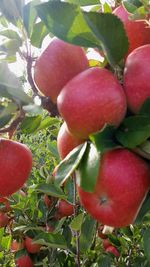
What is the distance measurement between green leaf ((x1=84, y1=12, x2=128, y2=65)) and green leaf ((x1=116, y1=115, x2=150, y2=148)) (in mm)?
101

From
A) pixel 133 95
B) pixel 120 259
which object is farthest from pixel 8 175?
pixel 120 259

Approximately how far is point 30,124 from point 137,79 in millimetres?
270

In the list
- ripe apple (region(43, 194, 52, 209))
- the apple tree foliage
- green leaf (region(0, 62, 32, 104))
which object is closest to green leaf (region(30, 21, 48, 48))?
the apple tree foliage

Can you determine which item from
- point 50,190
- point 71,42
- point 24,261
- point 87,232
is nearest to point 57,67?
point 71,42

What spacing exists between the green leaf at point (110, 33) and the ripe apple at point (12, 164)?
0.88 feet

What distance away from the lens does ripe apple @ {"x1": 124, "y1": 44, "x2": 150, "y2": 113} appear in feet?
2.08

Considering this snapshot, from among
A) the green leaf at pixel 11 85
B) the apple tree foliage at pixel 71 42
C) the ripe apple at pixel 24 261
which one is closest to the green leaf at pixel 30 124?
the apple tree foliage at pixel 71 42

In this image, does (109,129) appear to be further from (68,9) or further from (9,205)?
(9,205)

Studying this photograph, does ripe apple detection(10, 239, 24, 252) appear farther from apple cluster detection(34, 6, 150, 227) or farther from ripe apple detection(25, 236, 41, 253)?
apple cluster detection(34, 6, 150, 227)

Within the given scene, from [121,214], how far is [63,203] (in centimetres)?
91

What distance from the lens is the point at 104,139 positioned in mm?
601

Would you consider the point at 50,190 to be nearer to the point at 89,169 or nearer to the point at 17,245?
the point at 89,169

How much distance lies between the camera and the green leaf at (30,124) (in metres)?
0.81

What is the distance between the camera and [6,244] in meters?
1.70
